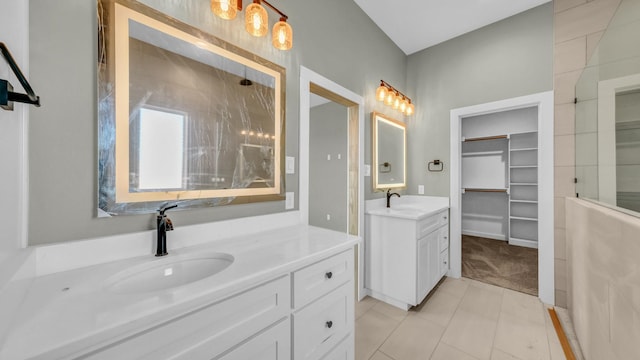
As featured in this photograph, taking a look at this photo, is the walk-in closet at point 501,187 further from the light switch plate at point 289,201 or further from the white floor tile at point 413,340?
the light switch plate at point 289,201

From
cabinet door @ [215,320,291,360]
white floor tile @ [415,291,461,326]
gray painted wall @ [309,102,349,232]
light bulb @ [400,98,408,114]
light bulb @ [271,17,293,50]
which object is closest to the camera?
cabinet door @ [215,320,291,360]

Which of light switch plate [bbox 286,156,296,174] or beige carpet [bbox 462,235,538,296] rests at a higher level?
light switch plate [bbox 286,156,296,174]

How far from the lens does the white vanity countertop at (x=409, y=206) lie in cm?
224

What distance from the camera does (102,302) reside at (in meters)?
0.62

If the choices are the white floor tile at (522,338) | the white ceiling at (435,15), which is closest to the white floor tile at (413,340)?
the white floor tile at (522,338)

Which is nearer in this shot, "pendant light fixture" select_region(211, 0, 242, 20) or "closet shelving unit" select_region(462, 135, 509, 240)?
"pendant light fixture" select_region(211, 0, 242, 20)

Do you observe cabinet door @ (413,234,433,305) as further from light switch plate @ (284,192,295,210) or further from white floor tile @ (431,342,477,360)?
light switch plate @ (284,192,295,210)

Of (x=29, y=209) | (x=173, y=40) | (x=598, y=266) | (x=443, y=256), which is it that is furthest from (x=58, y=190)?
(x=443, y=256)

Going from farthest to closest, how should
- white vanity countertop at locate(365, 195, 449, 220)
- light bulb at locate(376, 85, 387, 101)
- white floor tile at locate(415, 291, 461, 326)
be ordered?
light bulb at locate(376, 85, 387, 101) → white vanity countertop at locate(365, 195, 449, 220) → white floor tile at locate(415, 291, 461, 326)

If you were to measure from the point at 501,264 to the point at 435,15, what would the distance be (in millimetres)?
3185

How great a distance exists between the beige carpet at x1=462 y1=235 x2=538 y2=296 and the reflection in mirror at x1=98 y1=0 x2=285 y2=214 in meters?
2.81

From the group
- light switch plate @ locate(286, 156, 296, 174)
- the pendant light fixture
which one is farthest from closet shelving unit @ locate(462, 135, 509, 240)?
the pendant light fixture

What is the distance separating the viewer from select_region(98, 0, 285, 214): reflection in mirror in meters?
0.93

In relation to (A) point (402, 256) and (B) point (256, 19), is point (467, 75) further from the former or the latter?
(B) point (256, 19)
